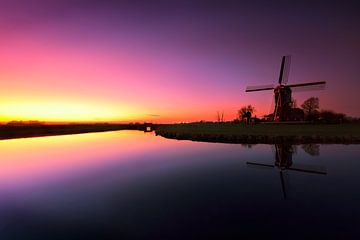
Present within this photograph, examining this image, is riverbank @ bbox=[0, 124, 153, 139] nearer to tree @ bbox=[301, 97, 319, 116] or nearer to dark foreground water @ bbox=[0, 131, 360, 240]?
dark foreground water @ bbox=[0, 131, 360, 240]

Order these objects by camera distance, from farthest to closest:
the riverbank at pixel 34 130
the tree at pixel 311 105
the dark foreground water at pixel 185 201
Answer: the tree at pixel 311 105 < the riverbank at pixel 34 130 < the dark foreground water at pixel 185 201

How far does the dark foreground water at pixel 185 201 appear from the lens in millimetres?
7223

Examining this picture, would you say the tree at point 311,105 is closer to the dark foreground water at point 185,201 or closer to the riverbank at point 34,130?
the riverbank at point 34,130

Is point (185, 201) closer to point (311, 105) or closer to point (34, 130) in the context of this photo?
point (34, 130)

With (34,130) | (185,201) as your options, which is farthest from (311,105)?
(185,201)

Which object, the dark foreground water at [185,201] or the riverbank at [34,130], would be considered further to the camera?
the riverbank at [34,130]

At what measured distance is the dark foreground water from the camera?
722 centimetres

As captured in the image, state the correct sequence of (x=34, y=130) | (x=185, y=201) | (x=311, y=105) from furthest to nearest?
(x=311, y=105) → (x=34, y=130) → (x=185, y=201)

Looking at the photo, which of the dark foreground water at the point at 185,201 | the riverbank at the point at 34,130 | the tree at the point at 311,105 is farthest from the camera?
the tree at the point at 311,105

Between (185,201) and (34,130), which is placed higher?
(185,201)

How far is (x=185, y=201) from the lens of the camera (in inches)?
392

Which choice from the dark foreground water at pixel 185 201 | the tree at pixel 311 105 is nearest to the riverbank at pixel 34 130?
the dark foreground water at pixel 185 201

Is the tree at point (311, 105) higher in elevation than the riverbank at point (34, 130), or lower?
higher

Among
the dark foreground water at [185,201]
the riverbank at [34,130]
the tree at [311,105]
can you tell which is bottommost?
the riverbank at [34,130]
